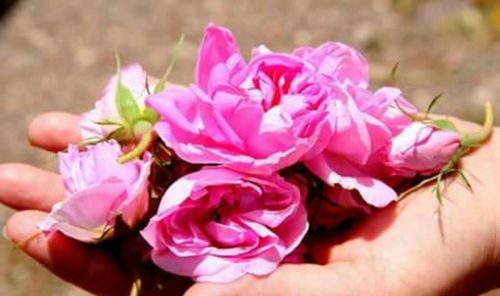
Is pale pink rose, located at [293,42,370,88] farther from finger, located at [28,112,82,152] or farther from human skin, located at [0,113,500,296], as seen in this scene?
finger, located at [28,112,82,152]

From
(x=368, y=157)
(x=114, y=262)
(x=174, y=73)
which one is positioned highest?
(x=368, y=157)

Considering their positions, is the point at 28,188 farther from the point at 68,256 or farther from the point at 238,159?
the point at 238,159

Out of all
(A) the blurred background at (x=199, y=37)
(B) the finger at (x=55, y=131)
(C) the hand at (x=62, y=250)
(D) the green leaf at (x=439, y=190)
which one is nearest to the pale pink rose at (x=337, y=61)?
(D) the green leaf at (x=439, y=190)

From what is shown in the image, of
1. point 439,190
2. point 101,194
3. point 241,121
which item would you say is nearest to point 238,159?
point 241,121

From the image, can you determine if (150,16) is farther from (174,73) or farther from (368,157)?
(368,157)

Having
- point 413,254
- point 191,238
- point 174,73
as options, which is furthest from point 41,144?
point 174,73

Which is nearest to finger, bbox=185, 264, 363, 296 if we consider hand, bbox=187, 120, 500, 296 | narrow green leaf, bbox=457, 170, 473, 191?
hand, bbox=187, 120, 500, 296

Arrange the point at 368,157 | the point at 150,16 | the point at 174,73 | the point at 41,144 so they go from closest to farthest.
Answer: the point at 368,157 < the point at 41,144 < the point at 174,73 < the point at 150,16
